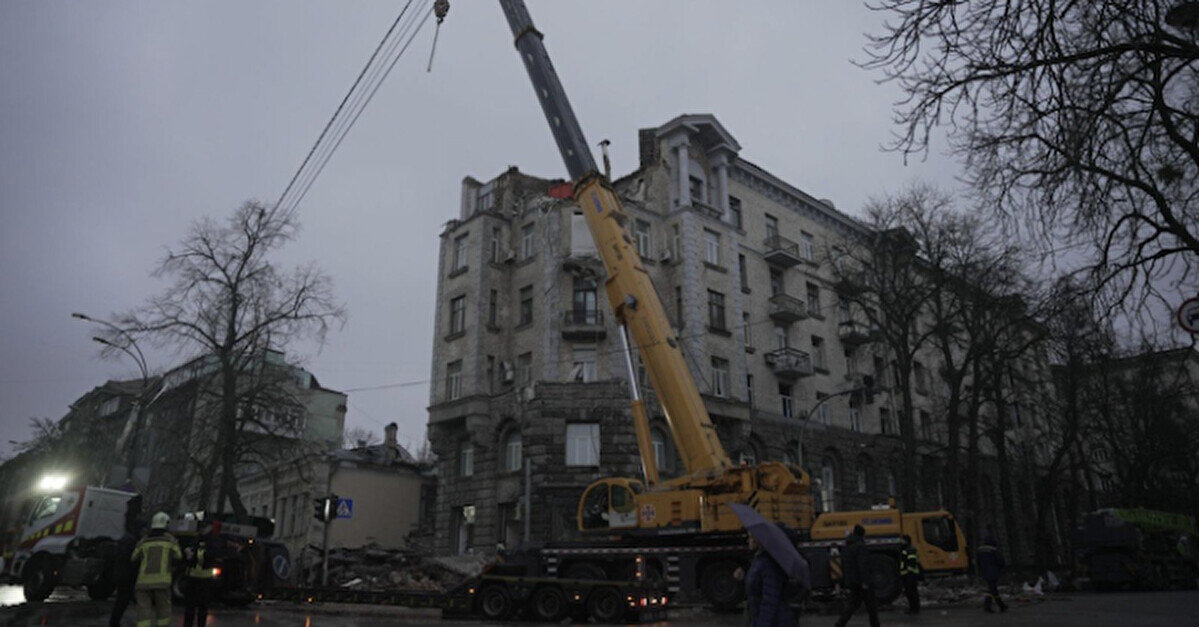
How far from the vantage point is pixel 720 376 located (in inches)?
1351

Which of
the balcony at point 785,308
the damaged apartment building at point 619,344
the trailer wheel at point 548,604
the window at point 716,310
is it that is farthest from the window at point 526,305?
the trailer wheel at point 548,604

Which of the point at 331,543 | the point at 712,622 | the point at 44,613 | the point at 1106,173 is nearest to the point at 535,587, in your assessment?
the point at 712,622

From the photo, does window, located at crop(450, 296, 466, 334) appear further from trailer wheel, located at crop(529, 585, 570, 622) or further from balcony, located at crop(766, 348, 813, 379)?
trailer wheel, located at crop(529, 585, 570, 622)

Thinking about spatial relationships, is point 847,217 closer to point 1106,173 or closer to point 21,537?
point 1106,173

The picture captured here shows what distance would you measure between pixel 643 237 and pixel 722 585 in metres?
20.3

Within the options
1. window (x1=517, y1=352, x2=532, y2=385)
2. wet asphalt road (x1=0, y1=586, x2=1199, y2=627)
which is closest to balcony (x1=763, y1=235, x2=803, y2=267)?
window (x1=517, y1=352, x2=532, y2=385)

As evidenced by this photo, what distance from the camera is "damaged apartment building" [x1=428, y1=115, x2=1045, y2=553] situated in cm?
3048

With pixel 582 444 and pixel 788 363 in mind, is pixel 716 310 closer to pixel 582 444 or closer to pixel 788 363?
pixel 788 363

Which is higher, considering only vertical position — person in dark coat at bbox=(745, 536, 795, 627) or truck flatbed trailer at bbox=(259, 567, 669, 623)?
person in dark coat at bbox=(745, 536, 795, 627)

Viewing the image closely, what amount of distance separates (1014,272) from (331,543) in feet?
109

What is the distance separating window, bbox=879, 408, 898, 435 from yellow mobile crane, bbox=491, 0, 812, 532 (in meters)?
26.7

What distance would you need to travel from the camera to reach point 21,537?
2045 cm

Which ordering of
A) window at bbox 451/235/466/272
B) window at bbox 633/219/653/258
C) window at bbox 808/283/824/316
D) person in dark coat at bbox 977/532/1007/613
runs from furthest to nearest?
window at bbox 808/283/824/316
window at bbox 451/235/466/272
window at bbox 633/219/653/258
person in dark coat at bbox 977/532/1007/613

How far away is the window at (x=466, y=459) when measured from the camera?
3306 cm
